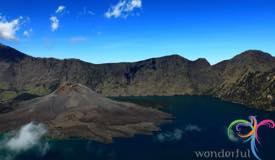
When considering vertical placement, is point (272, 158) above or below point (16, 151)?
above

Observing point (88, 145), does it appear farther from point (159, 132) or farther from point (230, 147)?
point (230, 147)

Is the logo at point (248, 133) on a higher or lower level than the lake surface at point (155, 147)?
higher

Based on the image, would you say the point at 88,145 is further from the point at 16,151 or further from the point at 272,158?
the point at 272,158

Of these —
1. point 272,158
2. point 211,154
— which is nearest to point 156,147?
point 211,154

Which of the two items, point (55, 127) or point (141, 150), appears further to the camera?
point (55, 127)

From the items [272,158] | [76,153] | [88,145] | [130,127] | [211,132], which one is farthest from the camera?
[130,127]

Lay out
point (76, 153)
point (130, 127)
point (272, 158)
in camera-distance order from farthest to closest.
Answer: point (130, 127) < point (76, 153) < point (272, 158)

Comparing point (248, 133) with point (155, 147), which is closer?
point (155, 147)

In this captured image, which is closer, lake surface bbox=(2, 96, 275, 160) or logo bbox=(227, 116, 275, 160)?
lake surface bbox=(2, 96, 275, 160)

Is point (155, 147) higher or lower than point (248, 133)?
lower

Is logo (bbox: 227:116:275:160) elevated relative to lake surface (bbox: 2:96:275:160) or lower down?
elevated

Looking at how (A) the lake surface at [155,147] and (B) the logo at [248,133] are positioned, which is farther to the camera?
(B) the logo at [248,133]
